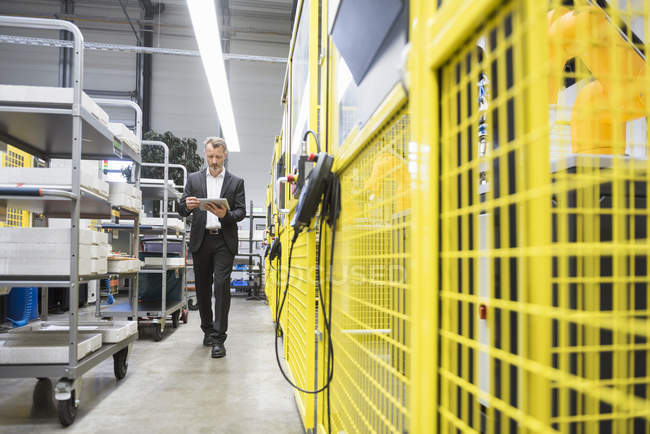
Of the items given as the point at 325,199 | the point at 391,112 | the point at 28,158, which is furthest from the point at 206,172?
the point at 391,112

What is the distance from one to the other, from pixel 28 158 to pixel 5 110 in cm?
196

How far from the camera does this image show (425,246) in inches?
18.6

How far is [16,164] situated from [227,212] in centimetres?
177

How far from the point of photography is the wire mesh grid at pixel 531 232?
32cm

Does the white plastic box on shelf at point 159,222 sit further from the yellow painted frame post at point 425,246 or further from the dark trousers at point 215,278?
the yellow painted frame post at point 425,246

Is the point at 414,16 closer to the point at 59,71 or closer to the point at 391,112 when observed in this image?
the point at 391,112

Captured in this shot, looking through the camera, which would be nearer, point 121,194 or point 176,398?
point 176,398

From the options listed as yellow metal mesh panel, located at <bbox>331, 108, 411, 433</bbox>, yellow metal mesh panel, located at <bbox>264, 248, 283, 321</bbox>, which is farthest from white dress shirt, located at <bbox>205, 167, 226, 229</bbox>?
yellow metal mesh panel, located at <bbox>331, 108, 411, 433</bbox>

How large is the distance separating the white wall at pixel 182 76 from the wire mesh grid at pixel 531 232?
8.23 metres

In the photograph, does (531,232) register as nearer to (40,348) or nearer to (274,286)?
(40,348)

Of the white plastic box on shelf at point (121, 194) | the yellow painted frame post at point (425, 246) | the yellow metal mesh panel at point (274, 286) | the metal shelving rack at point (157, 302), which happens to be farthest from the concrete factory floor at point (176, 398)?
the yellow painted frame post at point (425, 246)

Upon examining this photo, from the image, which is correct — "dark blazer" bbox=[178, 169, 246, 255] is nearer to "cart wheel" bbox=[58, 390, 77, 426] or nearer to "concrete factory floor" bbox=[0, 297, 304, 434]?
"concrete factory floor" bbox=[0, 297, 304, 434]

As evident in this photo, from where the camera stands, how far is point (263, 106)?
863 cm

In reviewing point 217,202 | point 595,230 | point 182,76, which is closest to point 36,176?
point 217,202
